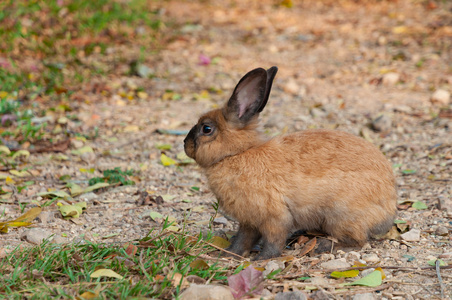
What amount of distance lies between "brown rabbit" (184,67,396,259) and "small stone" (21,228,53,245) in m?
1.22

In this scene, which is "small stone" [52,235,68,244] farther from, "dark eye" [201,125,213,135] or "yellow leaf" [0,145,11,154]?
"yellow leaf" [0,145,11,154]

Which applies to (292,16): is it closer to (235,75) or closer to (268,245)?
(235,75)

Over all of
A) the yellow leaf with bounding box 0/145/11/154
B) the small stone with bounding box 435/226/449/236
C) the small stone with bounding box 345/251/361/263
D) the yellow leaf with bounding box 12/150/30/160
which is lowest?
the small stone with bounding box 345/251/361/263

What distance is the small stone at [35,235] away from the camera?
3701 millimetres

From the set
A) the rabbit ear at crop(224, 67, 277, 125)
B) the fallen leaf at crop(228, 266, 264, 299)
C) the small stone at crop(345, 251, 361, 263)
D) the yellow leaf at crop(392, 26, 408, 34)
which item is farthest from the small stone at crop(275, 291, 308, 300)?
the yellow leaf at crop(392, 26, 408, 34)

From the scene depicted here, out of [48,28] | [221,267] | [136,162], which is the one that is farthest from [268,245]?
[48,28]

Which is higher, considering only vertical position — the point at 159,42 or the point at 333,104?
the point at 159,42

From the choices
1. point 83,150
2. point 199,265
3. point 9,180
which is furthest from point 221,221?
point 83,150

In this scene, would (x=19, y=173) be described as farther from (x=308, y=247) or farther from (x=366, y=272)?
(x=366, y=272)

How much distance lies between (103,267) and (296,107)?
16.1 feet

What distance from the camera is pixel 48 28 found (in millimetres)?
9367

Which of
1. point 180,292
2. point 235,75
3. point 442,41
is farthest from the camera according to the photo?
point 442,41

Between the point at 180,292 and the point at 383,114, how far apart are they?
4.69 metres

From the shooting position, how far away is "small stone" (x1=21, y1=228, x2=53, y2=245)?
12.1ft
